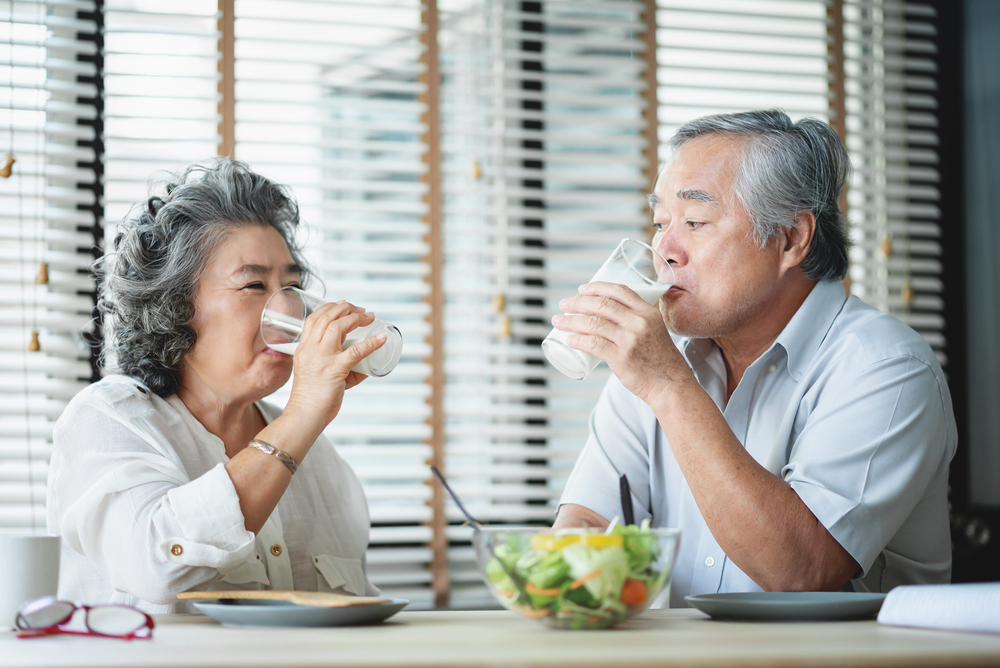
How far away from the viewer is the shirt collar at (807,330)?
173 centimetres

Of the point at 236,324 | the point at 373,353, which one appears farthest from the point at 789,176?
the point at 236,324

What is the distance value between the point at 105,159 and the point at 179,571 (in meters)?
1.69

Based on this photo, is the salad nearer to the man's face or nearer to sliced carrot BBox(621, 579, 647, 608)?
sliced carrot BBox(621, 579, 647, 608)

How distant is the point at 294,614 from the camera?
3.42 ft

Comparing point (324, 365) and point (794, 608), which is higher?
point (324, 365)

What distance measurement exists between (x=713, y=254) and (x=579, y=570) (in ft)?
3.34

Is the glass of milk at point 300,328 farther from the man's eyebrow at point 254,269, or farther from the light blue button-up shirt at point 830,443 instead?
the light blue button-up shirt at point 830,443

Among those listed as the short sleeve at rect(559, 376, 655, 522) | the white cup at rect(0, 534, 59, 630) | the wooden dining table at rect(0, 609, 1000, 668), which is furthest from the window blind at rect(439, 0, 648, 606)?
the wooden dining table at rect(0, 609, 1000, 668)

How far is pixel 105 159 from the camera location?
8.63ft

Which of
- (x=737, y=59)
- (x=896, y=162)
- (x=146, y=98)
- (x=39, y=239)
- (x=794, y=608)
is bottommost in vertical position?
(x=794, y=608)

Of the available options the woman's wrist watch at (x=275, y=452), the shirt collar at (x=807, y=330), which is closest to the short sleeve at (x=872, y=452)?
the shirt collar at (x=807, y=330)

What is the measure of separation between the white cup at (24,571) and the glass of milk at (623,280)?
78 centimetres

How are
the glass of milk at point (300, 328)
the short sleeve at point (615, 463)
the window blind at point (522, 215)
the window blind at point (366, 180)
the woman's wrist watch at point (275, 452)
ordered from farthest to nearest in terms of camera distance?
the window blind at point (522, 215) → the window blind at point (366, 180) → the short sleeve at point (615, 463) → the glass of milk at point (300, 328) → the woman's wrist watch at point (275, 452)

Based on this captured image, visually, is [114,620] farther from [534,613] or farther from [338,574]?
[338,574]
